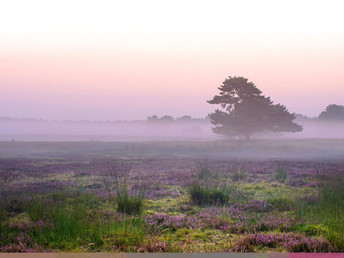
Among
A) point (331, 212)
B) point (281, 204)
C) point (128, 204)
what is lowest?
point (281, 204)

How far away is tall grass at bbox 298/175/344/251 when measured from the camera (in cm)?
578

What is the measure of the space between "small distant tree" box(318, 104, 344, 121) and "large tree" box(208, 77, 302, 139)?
53.0 metres

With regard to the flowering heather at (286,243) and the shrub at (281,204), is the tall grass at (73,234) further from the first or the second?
the shrub at (281,204)

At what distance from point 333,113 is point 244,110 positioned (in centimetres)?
6473

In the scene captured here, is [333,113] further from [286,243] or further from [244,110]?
[286,243]

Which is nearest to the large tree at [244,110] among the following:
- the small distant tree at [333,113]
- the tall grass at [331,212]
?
the tall grass at [331,212]

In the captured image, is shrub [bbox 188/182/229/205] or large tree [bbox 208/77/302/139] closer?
shrub [bbox 188/182/229/205]

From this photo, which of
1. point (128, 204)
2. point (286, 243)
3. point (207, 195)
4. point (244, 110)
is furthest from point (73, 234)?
point (244, 110)

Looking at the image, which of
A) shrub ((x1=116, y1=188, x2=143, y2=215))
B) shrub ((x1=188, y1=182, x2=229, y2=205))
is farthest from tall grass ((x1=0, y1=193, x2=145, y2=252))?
shrub ((x1=188, y1=182, x2=229, y2=205))

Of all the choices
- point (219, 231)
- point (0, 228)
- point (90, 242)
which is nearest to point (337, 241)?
point (219, 231)

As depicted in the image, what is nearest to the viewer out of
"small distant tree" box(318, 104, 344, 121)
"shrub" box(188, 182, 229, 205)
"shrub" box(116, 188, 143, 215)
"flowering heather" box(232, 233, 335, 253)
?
"flowering heather" box(232, 233, 335, 253)

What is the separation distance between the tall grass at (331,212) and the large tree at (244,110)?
46.3 meters

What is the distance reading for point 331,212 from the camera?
759 centimetres

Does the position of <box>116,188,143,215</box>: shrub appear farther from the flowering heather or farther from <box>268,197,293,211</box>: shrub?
<box>268,197,293,211</box>: shrub
